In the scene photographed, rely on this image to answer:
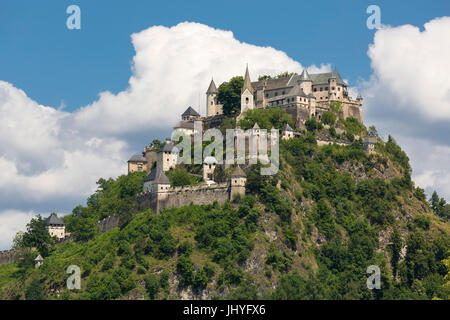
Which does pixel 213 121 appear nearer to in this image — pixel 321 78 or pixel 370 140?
pixel 321 78

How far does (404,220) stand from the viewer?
13512 cm

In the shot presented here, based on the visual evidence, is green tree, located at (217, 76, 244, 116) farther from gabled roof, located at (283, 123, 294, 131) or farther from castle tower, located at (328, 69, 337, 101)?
castle tower, located at (328, 69, 337, 101)

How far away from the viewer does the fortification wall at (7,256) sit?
148288 mm

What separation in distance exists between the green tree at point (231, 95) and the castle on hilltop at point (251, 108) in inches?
70.9

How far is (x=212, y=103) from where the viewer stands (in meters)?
153

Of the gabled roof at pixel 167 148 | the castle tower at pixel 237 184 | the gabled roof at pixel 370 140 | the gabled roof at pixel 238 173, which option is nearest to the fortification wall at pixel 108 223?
the gabled roof at pixel 167 148

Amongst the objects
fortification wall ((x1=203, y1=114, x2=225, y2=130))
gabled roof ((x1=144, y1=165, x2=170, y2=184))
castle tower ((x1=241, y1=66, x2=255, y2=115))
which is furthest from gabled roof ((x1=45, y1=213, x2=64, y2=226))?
castle tower ((x1=241, y1=66, x2=255, y2=115))

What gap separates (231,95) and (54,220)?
114 feet

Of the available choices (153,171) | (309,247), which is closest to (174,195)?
(153,171)

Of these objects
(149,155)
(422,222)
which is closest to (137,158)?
(149,155)

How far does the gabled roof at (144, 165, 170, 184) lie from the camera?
127494 millimetres

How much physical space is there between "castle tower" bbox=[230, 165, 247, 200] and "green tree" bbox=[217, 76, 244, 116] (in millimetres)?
24467

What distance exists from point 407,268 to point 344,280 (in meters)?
12.4
